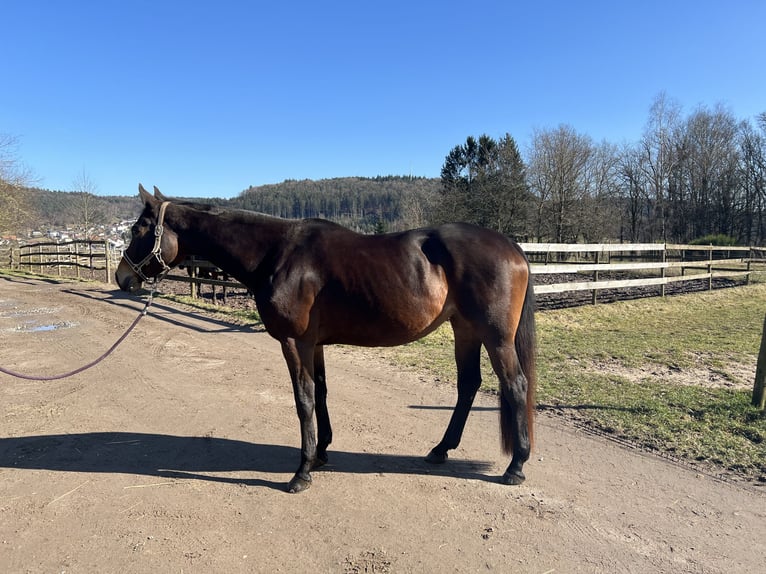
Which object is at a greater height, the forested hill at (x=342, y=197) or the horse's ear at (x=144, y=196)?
the forested hill at (x=342, y=197)

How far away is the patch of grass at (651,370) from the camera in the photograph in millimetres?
3807

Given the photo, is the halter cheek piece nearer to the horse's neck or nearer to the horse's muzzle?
the horse's muzzle

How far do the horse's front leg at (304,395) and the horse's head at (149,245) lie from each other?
1.21 m

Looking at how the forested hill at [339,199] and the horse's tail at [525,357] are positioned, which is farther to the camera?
the forested hill at [339,199]

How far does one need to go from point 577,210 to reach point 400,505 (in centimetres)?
3213

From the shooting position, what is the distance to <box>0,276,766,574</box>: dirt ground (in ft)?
7.96

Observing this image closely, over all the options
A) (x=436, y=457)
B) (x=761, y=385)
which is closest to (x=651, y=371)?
(x=761, y=385)

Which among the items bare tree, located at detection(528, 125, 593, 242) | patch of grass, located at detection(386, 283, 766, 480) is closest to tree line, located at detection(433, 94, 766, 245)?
bare tree, located at detection(528, 125, 593, 242)

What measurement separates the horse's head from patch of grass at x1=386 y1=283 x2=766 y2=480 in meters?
3.72

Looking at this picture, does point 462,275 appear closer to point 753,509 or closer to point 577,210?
point 753,509

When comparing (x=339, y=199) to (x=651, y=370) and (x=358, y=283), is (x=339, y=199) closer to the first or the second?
(x=651, y=370)

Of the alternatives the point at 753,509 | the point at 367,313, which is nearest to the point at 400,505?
the point at 367,313

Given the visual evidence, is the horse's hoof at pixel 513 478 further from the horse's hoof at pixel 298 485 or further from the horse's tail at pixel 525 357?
the horse's hoof at pixel 298 485

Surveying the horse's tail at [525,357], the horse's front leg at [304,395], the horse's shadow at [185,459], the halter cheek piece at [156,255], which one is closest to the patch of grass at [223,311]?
the horse's shadow at [185,459]
